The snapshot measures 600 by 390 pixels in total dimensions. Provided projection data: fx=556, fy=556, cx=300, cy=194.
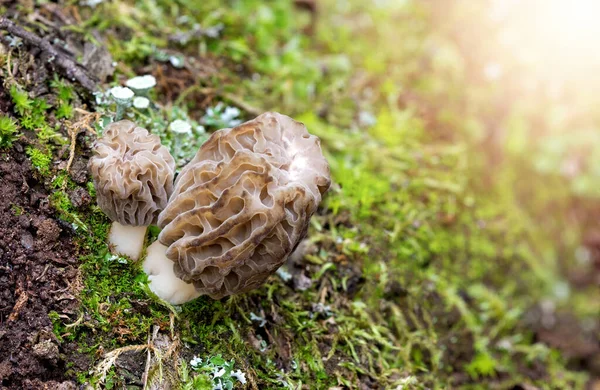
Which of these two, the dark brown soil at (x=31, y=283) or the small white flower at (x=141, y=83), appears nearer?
the dark brown soil at (x=31, y=283)

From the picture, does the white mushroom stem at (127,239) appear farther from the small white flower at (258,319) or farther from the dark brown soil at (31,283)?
the small white flower at (258,319)

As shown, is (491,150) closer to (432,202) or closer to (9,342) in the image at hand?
(432,202)

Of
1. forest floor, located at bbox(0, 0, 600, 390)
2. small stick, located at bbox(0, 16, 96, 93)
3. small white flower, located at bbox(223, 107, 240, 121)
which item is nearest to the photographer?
forest floor, located at bbox(0, 0, 600, 390)

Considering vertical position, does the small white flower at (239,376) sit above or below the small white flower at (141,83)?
below

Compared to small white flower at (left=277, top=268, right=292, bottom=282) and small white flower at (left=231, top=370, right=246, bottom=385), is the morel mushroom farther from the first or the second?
small white flower at (left=277, top=268, right=292, bottom=282)

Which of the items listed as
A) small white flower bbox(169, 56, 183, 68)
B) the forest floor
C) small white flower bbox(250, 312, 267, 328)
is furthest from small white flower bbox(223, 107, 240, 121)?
small white flower bbox(250, 312, 267, 328)

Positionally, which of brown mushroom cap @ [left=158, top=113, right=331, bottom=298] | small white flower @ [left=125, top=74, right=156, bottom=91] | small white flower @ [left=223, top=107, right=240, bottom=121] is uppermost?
brown mushroom cap @ [left=158, top=113, right=331, bottom=298]

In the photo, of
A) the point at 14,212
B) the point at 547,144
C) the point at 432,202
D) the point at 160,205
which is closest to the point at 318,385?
the point at 160,205

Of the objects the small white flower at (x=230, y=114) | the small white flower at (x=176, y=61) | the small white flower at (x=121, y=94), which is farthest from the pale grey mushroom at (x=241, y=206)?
the small white flower at (x=176, y=61)
